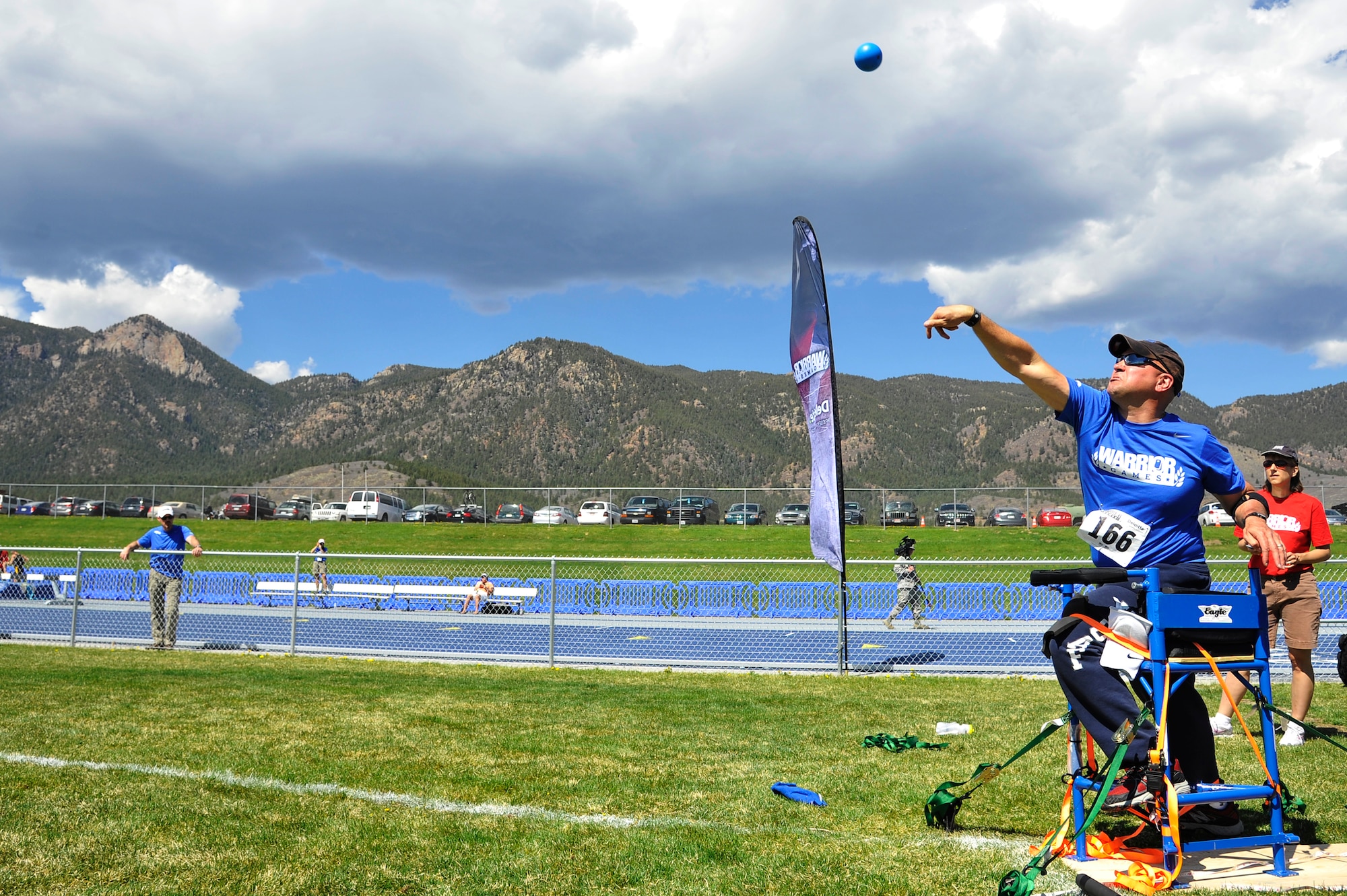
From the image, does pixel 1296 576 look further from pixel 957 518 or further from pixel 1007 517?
pixel 957 518

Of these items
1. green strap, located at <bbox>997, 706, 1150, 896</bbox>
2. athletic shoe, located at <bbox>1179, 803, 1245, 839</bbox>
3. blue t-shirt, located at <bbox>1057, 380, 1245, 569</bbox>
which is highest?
blue t-shirt, located at <bbox>1057, 380, 1245, 569</bbox>

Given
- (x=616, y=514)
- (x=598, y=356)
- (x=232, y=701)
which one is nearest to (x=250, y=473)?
(x=598, y=356)

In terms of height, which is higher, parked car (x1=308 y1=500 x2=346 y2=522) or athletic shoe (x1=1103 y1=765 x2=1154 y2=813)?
parked car (x1=308 y1=500 x2=346 y2=522)

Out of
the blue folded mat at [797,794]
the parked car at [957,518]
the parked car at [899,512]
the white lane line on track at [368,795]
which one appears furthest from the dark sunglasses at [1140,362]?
the parked car at [957,518]

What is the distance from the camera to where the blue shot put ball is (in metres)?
9.70

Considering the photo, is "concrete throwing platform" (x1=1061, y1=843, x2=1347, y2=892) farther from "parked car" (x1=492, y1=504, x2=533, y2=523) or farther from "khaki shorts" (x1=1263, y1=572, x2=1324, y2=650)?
"parked car" (x1=492, y1=504, x2=533, y2=523)

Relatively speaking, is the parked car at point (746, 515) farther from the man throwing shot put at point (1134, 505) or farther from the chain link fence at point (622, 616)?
the man throwing shot put at point (1134, 505)

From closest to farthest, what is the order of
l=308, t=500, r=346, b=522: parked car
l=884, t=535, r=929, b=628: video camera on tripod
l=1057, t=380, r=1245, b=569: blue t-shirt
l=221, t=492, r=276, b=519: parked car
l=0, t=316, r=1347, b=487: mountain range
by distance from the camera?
l=1057, t=380, r=1245, b=569: blue t-shirt
l=884, t=535, r=929, b=628: video camera on tripod
l=221, t=492, r=276, b=519: parked car
l=308, t=500, r=346, b=522: parked car
l=0, t=316, r=1347, b=487: mountain range

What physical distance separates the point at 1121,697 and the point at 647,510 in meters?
39.0

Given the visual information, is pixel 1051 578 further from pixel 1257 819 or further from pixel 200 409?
pixel 200 409

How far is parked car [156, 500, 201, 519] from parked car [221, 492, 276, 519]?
10.2ft

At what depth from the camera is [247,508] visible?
46.9 meters

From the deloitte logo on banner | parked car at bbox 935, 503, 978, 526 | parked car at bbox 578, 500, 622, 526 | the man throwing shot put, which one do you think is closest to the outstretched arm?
the man throwing shot put

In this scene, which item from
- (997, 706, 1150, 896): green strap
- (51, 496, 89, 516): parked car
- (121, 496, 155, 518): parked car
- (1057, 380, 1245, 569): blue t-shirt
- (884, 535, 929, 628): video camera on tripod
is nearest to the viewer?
(997, 706, 1150, 896): green strap
